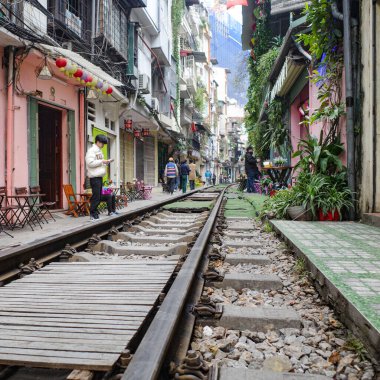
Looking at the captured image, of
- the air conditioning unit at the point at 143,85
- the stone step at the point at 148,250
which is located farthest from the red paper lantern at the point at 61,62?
the air conditioning unit at the point at 143,85

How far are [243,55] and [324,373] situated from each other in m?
20.0

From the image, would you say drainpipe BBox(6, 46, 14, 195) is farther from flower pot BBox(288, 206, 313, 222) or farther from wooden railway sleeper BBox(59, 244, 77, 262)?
flower pot BBox(288, 206, 313, 222)

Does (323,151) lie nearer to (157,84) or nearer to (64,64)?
(64,64)

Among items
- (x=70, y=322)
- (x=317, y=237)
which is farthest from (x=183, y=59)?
(x=70, y=322)

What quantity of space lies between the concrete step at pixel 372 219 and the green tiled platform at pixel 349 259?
0.39ft

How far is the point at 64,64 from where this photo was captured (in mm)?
8023

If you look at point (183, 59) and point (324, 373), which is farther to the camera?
point (183, 59)

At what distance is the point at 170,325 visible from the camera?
69.2 inches

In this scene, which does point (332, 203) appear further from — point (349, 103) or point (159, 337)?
point (159, 337)

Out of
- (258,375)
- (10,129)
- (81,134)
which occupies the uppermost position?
(81,134)

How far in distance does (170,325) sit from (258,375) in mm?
452

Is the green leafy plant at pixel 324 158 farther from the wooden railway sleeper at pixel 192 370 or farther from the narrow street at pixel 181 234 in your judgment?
the wooden railway sleeper at pixel 192 370

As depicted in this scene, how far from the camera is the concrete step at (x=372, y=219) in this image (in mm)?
5139

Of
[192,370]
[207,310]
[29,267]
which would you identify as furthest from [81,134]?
[192,370]
